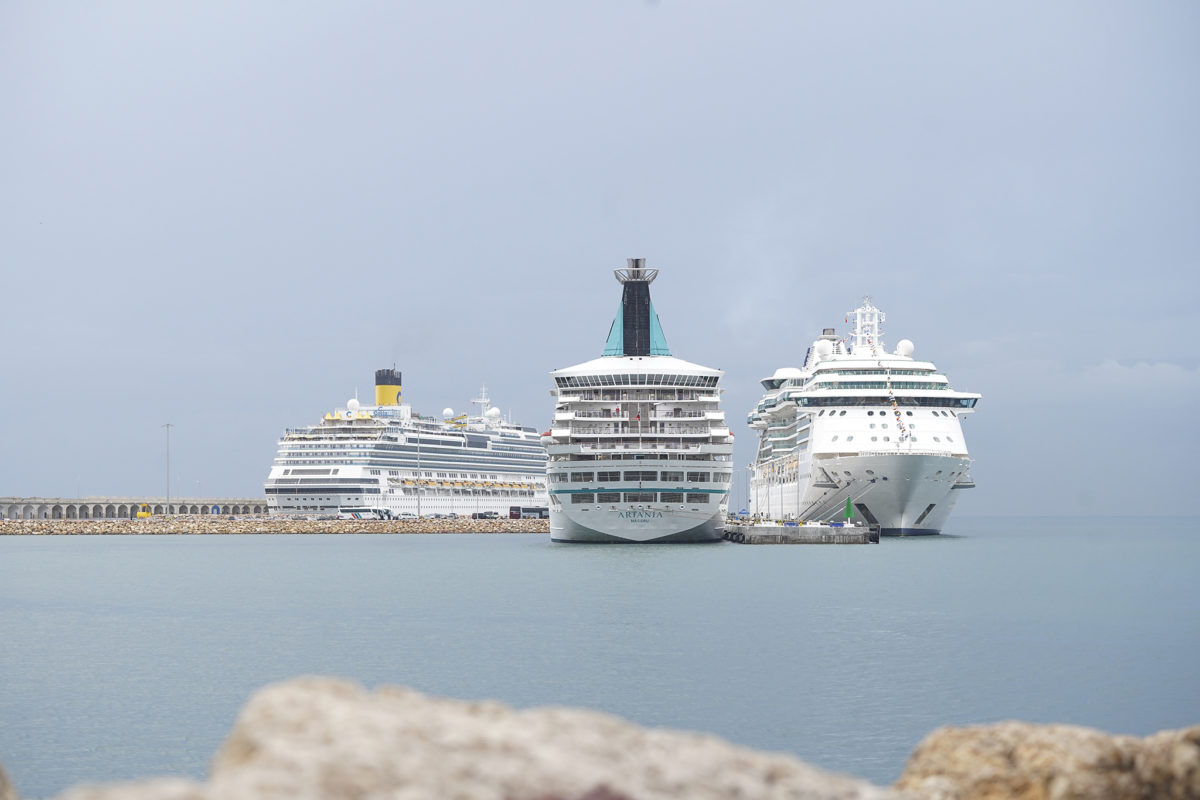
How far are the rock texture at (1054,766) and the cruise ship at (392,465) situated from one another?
4959 inches

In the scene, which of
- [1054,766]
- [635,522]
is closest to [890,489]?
[635,522]

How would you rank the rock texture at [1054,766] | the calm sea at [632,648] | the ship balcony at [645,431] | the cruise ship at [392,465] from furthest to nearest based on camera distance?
the cruise ship at [392,465] < the ship balcony at [645,431] < the calm sea at [632,648] < the rock texture at [1054,766]

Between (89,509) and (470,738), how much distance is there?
169772 millimetres

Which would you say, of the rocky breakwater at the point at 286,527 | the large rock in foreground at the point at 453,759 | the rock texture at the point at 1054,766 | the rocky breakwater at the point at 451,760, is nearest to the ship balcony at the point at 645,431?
the rocky breakwater at the point at 286,527

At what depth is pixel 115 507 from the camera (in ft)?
544

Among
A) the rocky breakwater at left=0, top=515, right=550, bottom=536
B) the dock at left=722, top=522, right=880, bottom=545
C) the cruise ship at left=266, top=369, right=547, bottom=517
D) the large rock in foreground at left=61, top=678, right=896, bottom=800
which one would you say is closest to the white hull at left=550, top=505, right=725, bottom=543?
the dock at left=722, top=522, right=880, bottom=545

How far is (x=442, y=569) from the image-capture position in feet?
199

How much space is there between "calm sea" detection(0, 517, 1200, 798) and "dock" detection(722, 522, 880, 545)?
1192 centimetres

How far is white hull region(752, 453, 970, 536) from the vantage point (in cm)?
7456

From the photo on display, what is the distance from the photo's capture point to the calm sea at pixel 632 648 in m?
20.8

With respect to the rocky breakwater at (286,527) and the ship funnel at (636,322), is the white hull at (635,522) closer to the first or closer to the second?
the ship funnel at (636,322)

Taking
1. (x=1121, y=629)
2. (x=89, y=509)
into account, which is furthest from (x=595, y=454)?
(x=89, y=509)

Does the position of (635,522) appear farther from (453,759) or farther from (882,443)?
(453,759)

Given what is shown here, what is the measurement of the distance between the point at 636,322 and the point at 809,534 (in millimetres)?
19294
